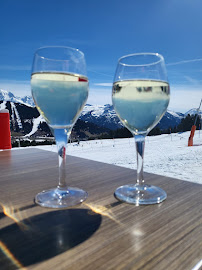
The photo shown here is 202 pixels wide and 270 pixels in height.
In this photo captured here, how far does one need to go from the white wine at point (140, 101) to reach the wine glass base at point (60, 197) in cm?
23

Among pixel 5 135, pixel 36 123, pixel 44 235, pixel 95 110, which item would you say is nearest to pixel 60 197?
pixel 44 235

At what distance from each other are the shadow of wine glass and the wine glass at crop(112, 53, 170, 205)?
0.50 ft

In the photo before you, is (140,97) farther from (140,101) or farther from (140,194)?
(140,194)

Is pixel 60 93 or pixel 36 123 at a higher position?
pixel 60 93

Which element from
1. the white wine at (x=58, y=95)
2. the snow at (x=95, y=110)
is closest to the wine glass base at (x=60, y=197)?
the white wine at (x=58, y=95)

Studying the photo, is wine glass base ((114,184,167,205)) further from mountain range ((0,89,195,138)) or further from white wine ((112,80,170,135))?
mountain range ((0,89,195,138))

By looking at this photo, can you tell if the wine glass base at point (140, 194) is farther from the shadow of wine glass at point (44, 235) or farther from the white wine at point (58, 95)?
the white wine at point (58, 95)

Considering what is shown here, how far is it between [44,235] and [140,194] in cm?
29

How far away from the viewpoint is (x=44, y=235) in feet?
1.44

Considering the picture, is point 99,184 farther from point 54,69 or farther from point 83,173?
point 54,69

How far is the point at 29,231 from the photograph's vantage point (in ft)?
1.50

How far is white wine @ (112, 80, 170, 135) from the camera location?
0.61 metres

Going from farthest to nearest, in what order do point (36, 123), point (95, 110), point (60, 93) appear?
point (95, 110)
point (36, 123)
point (60, 93)

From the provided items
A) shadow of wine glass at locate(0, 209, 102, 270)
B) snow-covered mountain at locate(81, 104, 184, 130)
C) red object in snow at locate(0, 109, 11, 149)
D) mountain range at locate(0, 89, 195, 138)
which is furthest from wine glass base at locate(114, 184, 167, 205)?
snow-covered mountain at locate(81, 104, 184, 130)
